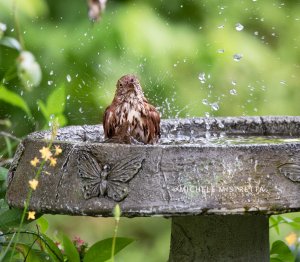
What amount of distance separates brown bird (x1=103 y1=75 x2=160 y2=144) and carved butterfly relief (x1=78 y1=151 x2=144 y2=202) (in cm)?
37

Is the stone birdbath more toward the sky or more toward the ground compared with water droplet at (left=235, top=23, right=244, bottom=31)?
more toward the ground

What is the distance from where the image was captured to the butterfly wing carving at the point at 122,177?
2.10m

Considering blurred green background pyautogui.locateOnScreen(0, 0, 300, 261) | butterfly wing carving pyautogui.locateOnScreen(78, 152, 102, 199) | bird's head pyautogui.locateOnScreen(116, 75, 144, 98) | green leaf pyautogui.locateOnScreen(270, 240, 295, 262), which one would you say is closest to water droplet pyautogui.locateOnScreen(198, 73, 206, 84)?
blurred green background pyautogui.locateOnScreen(0, 0, 300, 261)

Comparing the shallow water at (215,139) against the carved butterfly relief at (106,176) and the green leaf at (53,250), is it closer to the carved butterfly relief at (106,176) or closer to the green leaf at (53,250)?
the green leaf at (53,250)

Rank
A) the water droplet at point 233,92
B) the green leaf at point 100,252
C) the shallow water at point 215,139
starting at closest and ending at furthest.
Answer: the green leaf at point 100,252 < the shallow water at point 215,139 < the water droplet at point 233,92

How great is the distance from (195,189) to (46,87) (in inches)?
85.9

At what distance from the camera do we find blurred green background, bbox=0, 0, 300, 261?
155 inches

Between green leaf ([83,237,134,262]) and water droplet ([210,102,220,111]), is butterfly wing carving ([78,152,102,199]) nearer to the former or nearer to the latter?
green leaf ([83,237,134,262])

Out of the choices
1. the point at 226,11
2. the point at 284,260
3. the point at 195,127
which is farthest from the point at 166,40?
the point at 284,260

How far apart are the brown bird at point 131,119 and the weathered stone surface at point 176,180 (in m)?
0.37

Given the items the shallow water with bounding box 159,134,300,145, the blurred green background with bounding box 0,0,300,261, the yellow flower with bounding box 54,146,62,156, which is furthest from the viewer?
the blurred green background with bounding box 0,0,300,261

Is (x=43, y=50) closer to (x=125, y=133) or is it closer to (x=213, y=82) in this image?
(x=213, y=82)

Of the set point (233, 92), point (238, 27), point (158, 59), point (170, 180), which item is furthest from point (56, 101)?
point (233, 92)

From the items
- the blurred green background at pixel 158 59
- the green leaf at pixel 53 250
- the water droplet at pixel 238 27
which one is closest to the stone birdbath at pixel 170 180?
the green leaf at pixel 53 250
